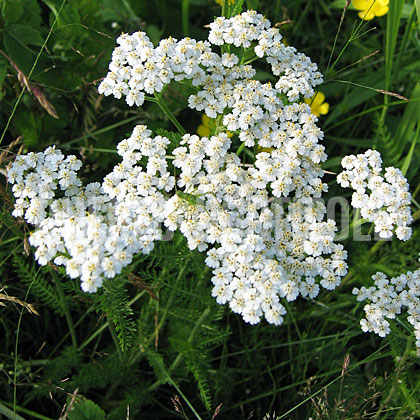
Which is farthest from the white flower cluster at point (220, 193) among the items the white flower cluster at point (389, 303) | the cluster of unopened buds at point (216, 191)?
the white flower cluster at point (389, 303)

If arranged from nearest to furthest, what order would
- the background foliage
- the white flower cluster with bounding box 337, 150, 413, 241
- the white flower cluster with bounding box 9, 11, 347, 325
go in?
the white flower cluster with bounding box 9, 11, 347, 325
the white flower cluster with bounding box 337, 150, 413, 241
the background foliage

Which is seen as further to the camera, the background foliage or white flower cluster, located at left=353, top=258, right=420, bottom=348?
the background foliage

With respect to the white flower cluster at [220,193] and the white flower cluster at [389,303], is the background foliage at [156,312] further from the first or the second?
the white flower cluster at [220,193]

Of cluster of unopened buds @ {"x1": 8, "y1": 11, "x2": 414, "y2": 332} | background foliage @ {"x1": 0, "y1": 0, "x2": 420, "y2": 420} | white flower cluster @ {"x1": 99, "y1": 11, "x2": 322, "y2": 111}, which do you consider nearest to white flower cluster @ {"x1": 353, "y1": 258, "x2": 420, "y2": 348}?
background foliage @ {"x1": 0, "y1": 0, "x2": 420, "y2": 420}

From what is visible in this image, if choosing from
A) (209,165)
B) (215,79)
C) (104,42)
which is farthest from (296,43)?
(209,165)

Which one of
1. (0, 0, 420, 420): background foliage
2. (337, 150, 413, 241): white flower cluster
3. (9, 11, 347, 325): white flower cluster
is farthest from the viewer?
(0, 0, 420, 420): background foliage

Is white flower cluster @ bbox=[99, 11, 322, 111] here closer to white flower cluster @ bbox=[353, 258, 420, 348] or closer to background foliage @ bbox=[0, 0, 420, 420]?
background foliage @ bbox=[0, 0, 420, 420]

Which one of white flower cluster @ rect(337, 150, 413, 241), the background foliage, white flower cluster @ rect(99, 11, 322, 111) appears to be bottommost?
the background foliage
